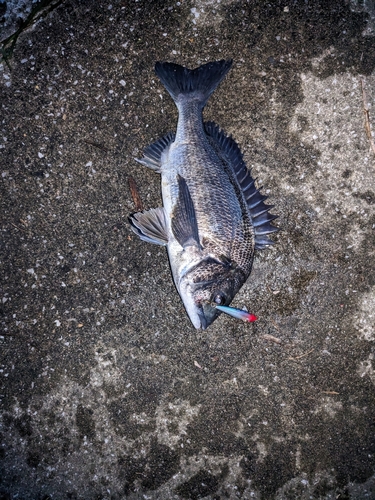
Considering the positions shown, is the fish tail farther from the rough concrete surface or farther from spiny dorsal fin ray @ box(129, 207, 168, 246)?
spiny dorsal fin ray @ box(129, 207, 168, 246)

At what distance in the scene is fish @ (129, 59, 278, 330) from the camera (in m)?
2.98

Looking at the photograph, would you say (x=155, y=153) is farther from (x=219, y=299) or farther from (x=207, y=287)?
(x=219, y=299)

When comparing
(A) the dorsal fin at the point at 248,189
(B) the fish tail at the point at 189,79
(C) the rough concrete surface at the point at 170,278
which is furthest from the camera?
(C) the rough concrete surface at the point at 170,278

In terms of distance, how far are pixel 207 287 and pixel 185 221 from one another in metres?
0.54

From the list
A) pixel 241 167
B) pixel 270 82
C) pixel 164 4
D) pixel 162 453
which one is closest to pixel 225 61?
pixel 270 82

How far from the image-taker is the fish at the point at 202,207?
298 centimetres

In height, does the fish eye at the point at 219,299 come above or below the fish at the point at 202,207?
below

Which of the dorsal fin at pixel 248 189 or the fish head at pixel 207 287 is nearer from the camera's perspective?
the fish head at pixel 207 287

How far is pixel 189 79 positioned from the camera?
11.0 feet

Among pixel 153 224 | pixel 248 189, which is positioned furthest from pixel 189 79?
pixel 153 224

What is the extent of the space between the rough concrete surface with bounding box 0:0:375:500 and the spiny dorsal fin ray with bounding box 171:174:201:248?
22.8 inches

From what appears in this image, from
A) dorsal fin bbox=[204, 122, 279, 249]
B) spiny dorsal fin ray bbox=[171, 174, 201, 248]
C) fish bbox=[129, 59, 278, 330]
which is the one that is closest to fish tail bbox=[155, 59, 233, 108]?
fish bbox=[129, 59, 278, 330]

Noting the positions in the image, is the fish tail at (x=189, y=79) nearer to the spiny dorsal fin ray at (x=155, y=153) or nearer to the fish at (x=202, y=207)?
the fish at (x=202, y=207)

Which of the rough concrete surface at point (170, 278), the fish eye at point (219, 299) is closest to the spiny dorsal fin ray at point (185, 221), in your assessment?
the fish eye at point (219, 299)
